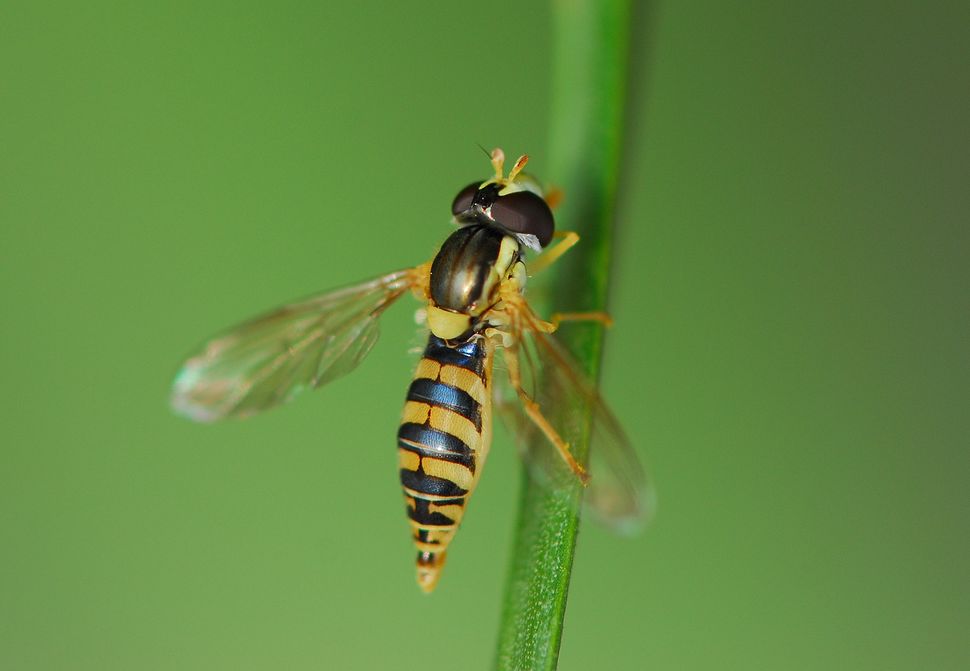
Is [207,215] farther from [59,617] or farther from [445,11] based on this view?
[59,617]

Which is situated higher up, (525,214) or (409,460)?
(525,214)

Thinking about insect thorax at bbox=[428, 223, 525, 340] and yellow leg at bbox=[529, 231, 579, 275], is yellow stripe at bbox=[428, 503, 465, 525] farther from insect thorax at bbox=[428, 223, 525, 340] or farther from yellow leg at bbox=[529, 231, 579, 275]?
yellow leg at bbox=[529, 231, 579, 275]

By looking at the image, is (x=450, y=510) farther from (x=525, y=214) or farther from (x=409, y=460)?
(x=525, y=214)

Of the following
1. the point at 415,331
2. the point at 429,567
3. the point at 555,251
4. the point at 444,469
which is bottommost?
the point at 429,567

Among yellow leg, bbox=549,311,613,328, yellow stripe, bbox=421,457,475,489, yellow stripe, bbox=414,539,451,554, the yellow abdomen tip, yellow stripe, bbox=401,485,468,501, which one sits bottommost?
the yellow abdomen tip

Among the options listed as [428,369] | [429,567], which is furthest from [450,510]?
[428,369]

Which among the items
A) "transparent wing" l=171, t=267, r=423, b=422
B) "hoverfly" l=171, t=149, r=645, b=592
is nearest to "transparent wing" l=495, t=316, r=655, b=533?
"hoverfly" l=171, t=149, r=645, b=592

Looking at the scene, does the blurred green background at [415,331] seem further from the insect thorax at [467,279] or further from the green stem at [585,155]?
the green stem at [585,155]
